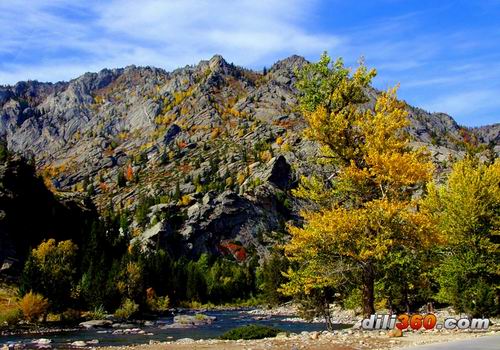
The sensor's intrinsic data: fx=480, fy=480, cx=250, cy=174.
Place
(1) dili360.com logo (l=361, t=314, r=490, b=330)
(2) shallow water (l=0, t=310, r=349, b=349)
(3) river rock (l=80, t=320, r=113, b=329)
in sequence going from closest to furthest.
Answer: (1) dili360.com logo (l=361, t=314, r=490, b=330) → (2) shallow water (l=0, t=310, r=349, b=349) → (3) river rock (l=80, t=320, r=113, b=329)

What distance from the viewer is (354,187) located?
80.2 ft

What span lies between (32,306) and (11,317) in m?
3.35

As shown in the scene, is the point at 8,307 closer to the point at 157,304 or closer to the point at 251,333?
the point at 157,304

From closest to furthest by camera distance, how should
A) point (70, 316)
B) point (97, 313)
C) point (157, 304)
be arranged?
1. point (70, 316)
2. point (97, 313)
3. point (157, 304)

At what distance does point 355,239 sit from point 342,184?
3028 mm

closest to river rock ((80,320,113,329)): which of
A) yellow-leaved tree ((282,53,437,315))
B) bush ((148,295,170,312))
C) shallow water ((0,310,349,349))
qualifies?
shallow water ((0,310,349,349))

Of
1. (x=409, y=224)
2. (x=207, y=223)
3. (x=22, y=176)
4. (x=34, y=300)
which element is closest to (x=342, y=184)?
(x=409, y=224)

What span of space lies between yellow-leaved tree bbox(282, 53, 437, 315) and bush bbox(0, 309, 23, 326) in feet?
156

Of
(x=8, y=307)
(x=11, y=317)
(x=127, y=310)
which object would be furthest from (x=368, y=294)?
(x=127, y=310)

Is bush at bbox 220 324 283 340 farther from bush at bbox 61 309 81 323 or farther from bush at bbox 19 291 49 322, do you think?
bush at bbox 61 309 81 323

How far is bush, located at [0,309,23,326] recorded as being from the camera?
59.0m

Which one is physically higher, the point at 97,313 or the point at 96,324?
the point at 96,324

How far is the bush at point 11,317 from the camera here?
59.0 metres

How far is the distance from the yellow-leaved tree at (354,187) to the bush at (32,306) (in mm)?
49188
